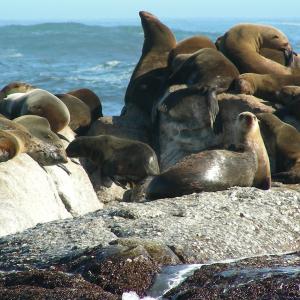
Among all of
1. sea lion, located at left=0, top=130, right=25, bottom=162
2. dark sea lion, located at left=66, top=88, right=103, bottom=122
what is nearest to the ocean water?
dark sea lion, located at left=66, top=88, right=103, bottom=122

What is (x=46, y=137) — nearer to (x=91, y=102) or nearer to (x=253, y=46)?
(x=91, y=102)

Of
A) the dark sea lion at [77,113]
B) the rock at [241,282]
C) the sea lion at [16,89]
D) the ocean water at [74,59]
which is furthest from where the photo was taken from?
the ocean water at [74,59]

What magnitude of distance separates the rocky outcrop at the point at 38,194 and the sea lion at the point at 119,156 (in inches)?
18.7

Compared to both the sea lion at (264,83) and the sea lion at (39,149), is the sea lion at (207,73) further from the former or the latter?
the sea lion at (39,149)

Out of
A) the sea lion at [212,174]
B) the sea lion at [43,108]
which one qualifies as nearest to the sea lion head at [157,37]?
the sea lion at [43,108]

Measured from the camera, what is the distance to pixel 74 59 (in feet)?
147

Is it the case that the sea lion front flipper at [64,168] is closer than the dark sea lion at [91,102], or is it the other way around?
the sea lion front flipper at [64,168]

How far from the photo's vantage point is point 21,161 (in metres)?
9.28

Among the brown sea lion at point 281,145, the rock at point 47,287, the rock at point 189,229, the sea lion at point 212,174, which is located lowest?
the brown sea lion at point 281,145

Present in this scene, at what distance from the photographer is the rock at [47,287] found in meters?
4.83

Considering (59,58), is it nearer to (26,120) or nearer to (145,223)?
(26,120)

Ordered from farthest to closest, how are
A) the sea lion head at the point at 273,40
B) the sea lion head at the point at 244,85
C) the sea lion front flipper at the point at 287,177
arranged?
1. the sea lion head at the point at 273,40
2. the sea lion head at the point at 244,85
3. the sea lion front flipper at the point at 287,177

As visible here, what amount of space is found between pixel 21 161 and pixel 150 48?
5.68 meters

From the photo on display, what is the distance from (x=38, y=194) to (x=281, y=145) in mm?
3466
